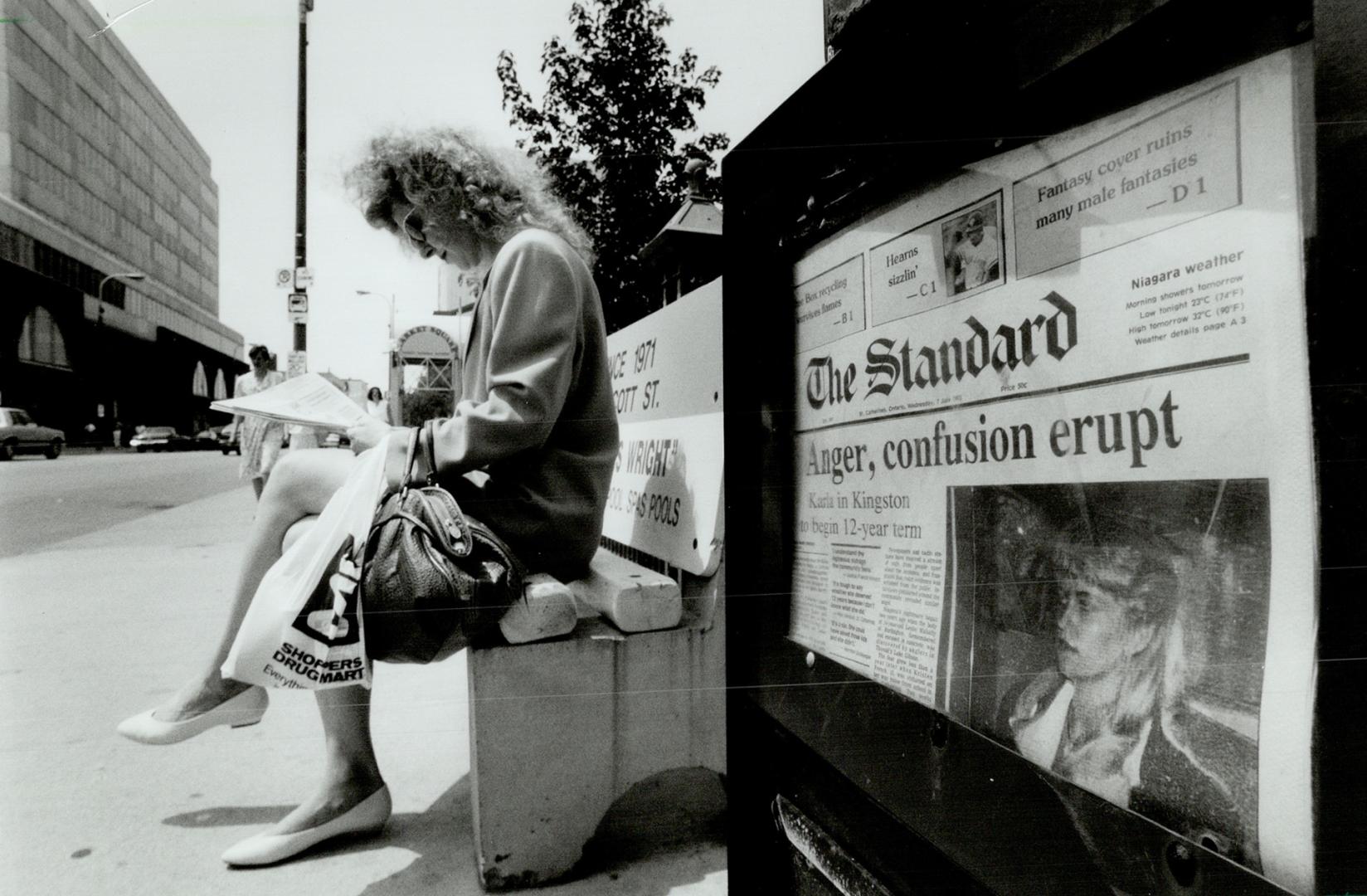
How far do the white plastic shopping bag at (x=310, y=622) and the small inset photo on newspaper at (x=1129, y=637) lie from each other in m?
1.14

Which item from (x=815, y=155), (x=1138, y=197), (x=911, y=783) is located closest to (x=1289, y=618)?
(x=1138, y=197)

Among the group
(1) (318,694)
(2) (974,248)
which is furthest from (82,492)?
(2) (974,248)

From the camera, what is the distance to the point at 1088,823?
0.67m

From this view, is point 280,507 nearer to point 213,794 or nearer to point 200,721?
point 200,721

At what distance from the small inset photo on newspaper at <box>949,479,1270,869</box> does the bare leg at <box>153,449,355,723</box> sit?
1527 millimetres

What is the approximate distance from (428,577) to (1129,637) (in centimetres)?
121

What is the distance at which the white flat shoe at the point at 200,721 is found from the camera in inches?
75.5

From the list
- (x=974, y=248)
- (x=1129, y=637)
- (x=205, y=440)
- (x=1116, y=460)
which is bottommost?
(x=1129, y=637)

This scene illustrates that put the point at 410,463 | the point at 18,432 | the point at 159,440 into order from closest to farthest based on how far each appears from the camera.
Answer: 1. the point at 410,463
2. the point at 18,432
3. the point at 159,440

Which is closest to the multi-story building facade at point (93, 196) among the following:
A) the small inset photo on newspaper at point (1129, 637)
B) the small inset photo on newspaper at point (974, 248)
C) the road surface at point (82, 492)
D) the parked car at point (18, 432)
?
the parked car at point (18, 432)

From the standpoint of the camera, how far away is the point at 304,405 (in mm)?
1834

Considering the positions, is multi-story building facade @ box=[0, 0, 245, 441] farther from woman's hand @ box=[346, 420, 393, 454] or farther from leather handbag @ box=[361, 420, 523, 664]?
leather handbag @ box=[361, 420, 523, 664]

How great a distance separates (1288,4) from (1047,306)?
265mm

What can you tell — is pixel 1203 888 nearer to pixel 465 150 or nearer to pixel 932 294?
pixel 932 294
